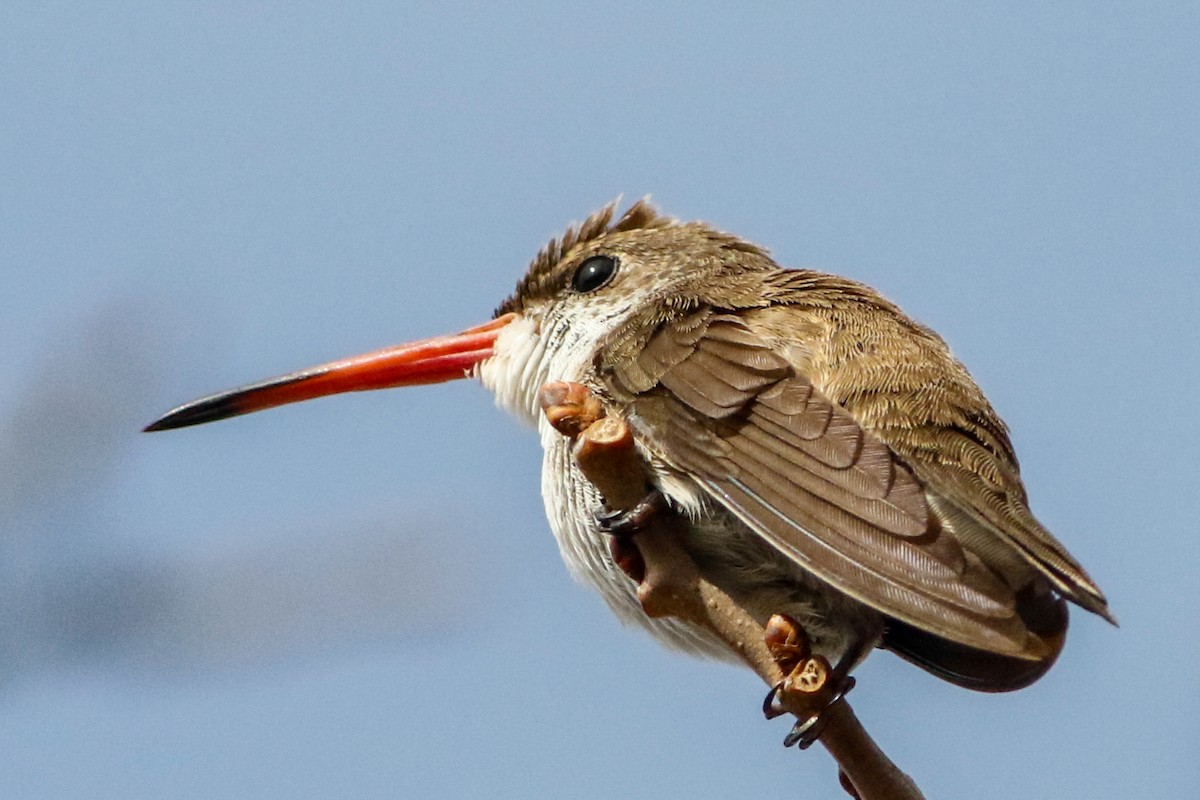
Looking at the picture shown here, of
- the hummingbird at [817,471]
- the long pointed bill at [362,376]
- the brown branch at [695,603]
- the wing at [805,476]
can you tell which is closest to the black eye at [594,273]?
the hummingbird at [817,471]

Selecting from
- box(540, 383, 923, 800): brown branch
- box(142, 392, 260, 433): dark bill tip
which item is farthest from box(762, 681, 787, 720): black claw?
box(142, 392, 260, 433): dark bill tip

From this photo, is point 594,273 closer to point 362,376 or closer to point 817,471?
point 362,376

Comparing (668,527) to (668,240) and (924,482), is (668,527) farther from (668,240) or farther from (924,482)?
(668,240)

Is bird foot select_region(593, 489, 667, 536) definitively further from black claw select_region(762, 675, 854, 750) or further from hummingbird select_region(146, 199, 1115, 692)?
black claw select_region(762, 675, 854, 750)

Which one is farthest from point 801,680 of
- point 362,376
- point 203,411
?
point 203,411

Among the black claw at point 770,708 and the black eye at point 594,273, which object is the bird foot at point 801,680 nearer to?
the black claw at point 770,708

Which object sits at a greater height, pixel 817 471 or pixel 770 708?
pixel 817 471
